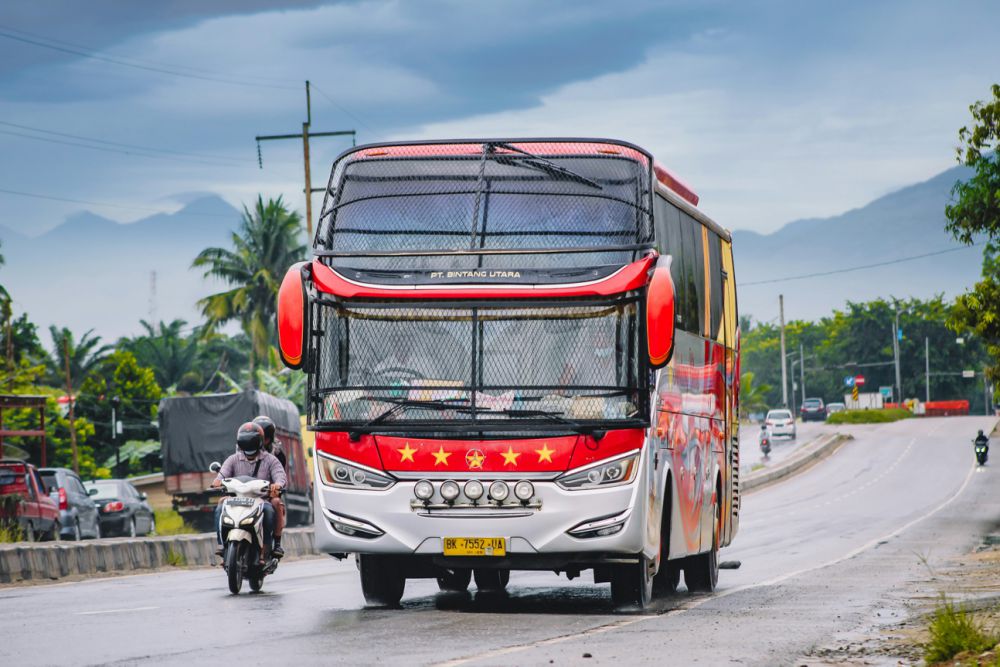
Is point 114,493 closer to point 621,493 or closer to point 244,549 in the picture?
point 244,549

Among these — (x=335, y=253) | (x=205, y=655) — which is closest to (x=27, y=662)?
(x=205, y=655)

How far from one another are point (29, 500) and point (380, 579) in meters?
16.8

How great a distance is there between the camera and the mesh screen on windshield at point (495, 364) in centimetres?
1244

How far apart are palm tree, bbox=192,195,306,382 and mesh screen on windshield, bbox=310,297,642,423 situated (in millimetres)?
63000

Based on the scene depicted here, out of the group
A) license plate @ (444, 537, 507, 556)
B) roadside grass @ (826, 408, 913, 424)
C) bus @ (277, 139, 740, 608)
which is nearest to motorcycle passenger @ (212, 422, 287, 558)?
bus @ (277, 139, 740, 608)

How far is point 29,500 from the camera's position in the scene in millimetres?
28672

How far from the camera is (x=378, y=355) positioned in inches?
499

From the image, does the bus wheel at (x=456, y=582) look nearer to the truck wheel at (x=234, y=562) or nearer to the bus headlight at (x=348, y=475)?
the truck wheel at (x=234, y=562)

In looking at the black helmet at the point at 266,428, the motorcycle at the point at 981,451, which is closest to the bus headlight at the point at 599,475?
the black helmet at the point at 266,428

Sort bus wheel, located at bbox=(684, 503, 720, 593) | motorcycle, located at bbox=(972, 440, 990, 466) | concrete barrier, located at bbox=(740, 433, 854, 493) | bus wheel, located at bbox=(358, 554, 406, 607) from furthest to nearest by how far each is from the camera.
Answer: motorcycle, located at bbox=(972, 440, 990, 466), concrete barrier, located at bbox=(740, 433, 854, 493), bus wheel, located at bbox=(684, 503, 720, 593), bus wheel, located at bbox=(358, 554, 406, 607)

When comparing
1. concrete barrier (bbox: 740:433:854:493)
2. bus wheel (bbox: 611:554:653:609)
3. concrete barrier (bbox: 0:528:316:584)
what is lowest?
concrete barrier (bbox: 740:433:854:493)

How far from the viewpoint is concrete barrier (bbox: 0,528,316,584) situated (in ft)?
64.4

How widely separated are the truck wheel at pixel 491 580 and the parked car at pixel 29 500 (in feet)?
45.6

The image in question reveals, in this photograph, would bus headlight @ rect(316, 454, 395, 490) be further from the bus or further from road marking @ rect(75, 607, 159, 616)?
road marking @ rect(75, 607, 159, 616)
